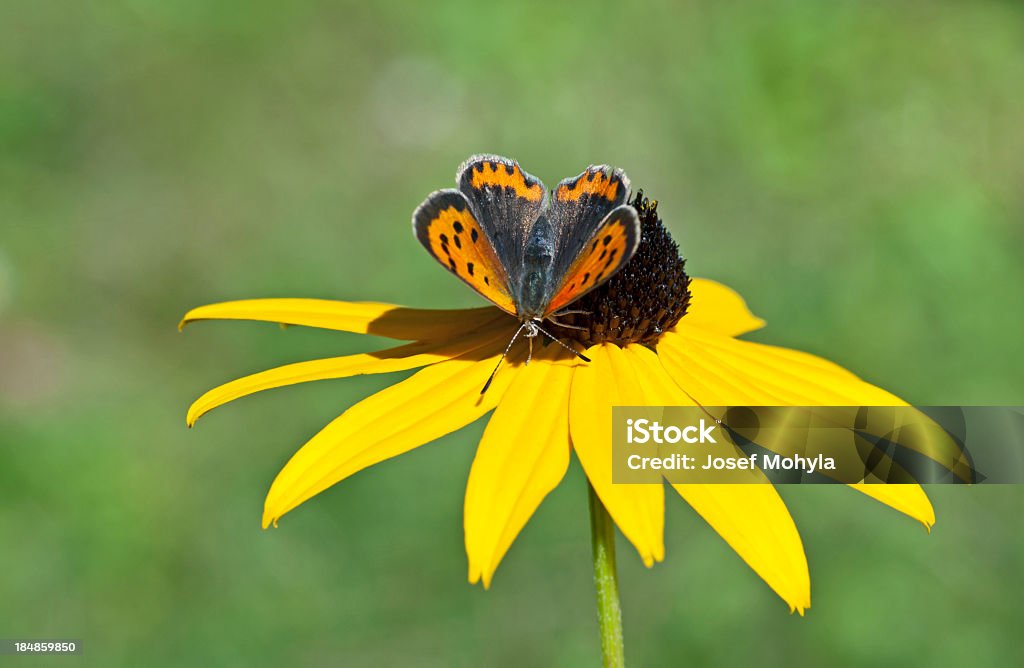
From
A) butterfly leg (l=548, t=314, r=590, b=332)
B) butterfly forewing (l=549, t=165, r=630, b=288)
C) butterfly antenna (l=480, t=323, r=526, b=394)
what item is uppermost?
butterfly forewing (l=549, t=165, r=630, b=288)

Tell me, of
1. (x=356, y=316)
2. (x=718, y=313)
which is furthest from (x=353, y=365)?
(x=718, y=313)

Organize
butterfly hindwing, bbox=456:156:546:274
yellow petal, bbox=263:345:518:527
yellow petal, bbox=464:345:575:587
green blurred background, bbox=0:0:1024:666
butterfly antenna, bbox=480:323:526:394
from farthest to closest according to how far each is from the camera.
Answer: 1. green blurred background, bbox=0:0:1024:666
2. butterfly hindwing, bbox=456:156:546:274
3. butterfly antenna, bbox=480:323:526:394
4. yellow petal, bbox=263:345:518:527
5. yellow petal, bbox=464:345:575:587

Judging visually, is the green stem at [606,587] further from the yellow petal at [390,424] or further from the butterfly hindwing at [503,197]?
the butterfly hindwing at [503,197]

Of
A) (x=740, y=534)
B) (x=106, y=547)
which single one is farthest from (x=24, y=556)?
(x=740, y=534)

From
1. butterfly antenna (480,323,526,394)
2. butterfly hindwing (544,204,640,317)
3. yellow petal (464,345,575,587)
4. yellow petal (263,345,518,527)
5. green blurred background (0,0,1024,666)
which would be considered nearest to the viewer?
yellow petal (464,345,575,587)

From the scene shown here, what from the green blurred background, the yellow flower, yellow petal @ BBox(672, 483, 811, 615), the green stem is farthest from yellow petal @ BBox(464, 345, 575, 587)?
the green blurred background

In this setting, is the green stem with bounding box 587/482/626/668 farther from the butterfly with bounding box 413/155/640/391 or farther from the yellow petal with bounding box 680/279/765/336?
the yellow petal with bounding box 680/279/765/336
